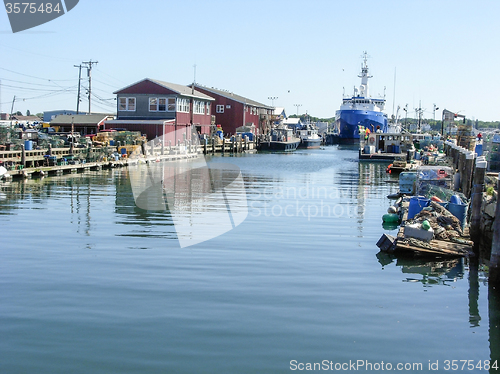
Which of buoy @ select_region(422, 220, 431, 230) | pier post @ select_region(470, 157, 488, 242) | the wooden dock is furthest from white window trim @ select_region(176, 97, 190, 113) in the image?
buoy @ select_region(422, 220, 431, 230)

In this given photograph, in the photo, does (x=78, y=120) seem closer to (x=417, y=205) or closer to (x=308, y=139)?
(x=417, y=205)

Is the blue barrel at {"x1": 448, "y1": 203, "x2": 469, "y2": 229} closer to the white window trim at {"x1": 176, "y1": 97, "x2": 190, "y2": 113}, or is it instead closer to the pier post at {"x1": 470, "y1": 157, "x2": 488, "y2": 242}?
the pier post at {"x1": 470, "y1": 157, "x2": 488, "y2": 242}

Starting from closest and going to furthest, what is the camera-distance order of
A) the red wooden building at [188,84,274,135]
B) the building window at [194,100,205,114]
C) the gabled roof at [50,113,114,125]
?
the gabled roof at [50,113,114,125]
the building window at [194,100,205,114]
the red wooden building at [188,84,274,135]

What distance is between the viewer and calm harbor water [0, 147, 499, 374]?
26.0 feet

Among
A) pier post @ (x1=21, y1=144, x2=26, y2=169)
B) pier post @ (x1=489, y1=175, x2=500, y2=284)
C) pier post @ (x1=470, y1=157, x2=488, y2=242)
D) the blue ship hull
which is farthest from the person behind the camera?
the blue ship hull

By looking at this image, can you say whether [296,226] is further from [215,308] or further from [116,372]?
[116,372]

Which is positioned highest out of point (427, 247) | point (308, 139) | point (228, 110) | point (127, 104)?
point (228, 110)

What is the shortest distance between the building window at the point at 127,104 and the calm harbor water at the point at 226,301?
41.3 meters

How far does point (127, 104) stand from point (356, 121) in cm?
5812

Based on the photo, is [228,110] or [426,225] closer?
[426,225]

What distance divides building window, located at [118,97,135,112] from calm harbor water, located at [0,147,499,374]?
41.3 metres

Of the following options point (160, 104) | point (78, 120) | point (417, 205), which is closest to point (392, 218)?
point (417, 205)

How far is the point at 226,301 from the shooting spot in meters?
10.1

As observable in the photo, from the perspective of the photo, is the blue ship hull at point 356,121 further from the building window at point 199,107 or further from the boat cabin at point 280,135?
the building window at point 199,107
